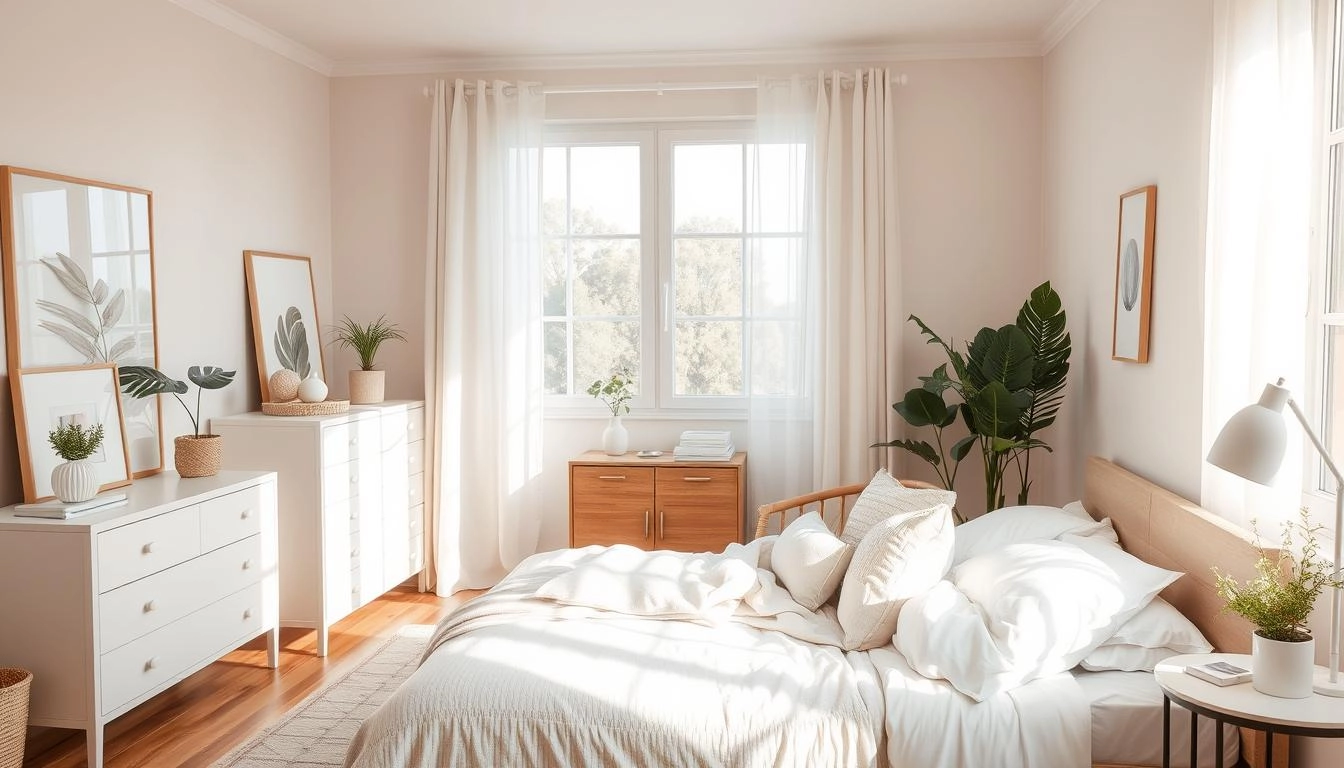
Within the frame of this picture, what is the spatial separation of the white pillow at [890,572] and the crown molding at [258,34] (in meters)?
3.52

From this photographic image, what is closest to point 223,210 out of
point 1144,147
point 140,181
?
point 140,181

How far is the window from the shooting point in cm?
500

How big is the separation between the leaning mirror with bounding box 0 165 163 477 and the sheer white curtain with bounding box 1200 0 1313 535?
145 inches

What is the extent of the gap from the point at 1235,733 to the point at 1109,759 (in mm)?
308

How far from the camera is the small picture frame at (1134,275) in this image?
11.0ft

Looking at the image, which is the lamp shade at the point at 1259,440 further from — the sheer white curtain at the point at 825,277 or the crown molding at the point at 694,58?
the crown molding at the point at 694,58

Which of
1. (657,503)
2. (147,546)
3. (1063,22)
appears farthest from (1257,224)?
(147,546)

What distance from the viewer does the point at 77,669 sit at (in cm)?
288

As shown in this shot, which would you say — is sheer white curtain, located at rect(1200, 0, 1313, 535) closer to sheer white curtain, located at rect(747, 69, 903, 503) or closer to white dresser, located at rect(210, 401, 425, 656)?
sheer white curtain, located at rect(747, 69, 903, 503)

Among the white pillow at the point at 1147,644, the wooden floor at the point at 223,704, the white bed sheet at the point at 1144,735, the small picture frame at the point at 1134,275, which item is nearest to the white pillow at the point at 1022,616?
the white pillow at the point at 1147,644

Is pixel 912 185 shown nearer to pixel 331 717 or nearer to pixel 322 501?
pixel 322 501

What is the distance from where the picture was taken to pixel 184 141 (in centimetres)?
399

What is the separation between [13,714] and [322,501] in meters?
1.39

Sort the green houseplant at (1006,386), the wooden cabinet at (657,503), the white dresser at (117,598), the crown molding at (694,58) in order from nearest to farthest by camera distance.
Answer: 1. the white dresser at (117,598)
2. the green houseplant at (1006,386)
3. the wooden cabinet at (657,503)
4. the crown molding at (694,58)
